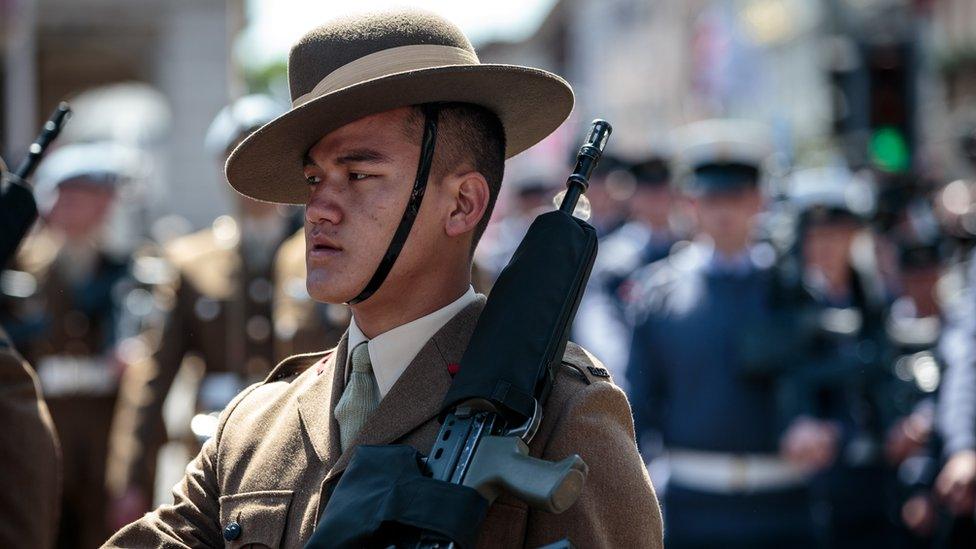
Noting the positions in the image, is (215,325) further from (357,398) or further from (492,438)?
(492,438)

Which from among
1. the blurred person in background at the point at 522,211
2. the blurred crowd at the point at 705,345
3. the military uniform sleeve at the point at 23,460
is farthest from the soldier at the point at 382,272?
Answer: the blurred person in background at the point at 522,211

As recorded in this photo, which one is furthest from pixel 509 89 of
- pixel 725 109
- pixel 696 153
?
pixel 725 109

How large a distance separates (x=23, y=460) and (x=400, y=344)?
4.22 ft

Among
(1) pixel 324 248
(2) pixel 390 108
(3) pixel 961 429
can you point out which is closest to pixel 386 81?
(2) pixel 390 108

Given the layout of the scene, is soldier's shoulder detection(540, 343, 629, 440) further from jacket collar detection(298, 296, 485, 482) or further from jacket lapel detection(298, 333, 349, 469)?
jacket lapel detection(298, 333, 349, 469)

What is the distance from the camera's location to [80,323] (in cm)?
822

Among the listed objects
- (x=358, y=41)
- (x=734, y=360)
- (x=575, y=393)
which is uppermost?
(x=358, y=41)

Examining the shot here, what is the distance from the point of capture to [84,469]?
7.94 m

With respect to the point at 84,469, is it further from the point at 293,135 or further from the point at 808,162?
the point at 808,162

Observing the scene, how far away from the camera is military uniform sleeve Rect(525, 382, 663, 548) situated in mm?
2713

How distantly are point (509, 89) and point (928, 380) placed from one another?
519 centimetres

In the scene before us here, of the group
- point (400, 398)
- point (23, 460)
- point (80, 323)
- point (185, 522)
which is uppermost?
point (400, 398)

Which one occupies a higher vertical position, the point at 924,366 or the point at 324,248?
the point at 324,248

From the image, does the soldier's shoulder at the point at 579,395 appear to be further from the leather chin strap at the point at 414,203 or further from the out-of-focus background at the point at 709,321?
the out-of-focus background at the point at 709,321
